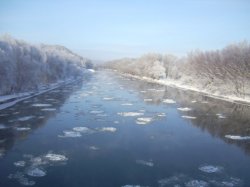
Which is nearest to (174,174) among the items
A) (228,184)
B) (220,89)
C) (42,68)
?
(228,184)

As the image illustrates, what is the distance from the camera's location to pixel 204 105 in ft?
Result: 130

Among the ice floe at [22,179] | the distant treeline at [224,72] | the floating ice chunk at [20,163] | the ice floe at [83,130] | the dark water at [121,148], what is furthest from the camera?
the distant treeline at [224,72]

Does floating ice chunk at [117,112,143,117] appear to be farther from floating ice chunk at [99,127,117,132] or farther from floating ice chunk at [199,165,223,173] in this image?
floating ice chunk at [199,165,223,173]

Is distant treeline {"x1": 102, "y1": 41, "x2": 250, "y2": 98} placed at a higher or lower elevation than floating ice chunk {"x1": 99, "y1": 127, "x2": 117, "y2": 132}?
higher

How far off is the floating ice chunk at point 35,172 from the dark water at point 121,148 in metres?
0.04

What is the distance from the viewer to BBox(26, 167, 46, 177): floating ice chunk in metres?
14.1

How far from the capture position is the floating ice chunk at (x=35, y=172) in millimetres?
14135

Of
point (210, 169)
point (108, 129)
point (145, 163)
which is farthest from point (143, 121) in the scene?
point (210, 169)

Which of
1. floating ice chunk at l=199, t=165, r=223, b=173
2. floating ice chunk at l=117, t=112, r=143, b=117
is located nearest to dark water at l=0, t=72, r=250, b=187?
floating ice chunk at l=199, t=165, r=223, b=173

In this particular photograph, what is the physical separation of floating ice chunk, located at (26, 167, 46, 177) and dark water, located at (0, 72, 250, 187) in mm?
40

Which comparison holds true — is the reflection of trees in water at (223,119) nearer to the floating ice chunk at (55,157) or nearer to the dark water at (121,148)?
the dark water at (121,148)

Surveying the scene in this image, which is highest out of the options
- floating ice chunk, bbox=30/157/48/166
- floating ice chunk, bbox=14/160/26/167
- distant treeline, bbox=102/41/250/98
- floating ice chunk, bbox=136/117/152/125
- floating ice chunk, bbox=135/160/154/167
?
distant treeline, bbox=102/41/250/98

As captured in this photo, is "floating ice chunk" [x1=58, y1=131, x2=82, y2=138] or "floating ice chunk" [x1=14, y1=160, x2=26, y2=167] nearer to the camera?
"floating ice chunk" [x1=14, y1=160, x2=26, y2=167]

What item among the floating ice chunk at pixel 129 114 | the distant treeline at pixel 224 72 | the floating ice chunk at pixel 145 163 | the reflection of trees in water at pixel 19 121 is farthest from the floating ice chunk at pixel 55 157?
the distant treeline at pixel 224 72
